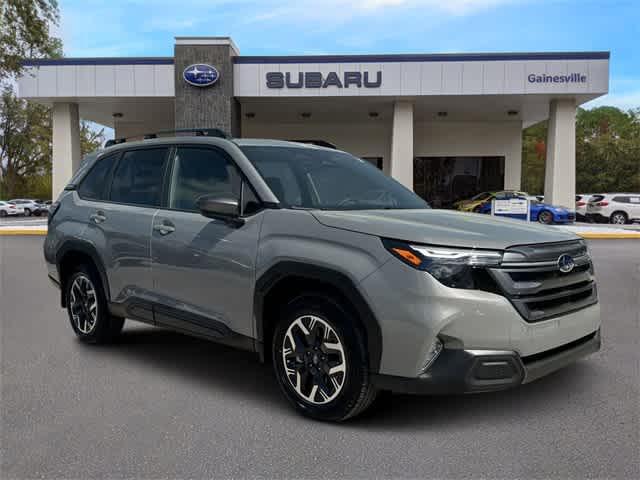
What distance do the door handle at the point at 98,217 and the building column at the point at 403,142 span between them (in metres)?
19.8

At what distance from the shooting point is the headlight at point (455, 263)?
326 cm

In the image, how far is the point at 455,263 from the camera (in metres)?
3.27

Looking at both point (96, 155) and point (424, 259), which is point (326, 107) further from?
point (424, 259)

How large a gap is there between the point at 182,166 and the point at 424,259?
94.0 inches

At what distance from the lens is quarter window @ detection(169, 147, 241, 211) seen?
174 inches

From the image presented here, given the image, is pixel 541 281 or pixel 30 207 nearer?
pixel 541 281

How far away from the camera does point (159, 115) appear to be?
29.3m

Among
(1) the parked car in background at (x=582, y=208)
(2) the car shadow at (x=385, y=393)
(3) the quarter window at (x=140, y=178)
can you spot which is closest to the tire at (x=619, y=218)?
(1) the parked car in background at (x=582, y=208)

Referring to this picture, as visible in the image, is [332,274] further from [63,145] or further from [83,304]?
[63,145]

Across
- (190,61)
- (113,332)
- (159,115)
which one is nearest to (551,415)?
(113,332)

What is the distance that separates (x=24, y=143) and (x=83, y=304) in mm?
58841

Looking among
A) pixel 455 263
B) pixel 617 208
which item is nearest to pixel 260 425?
pixel 455 263

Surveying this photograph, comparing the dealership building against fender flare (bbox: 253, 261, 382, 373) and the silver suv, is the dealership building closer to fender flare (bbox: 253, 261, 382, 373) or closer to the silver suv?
the silver suv

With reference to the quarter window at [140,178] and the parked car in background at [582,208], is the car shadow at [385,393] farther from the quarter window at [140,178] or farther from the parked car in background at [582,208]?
the parked car in background at [582,208]
